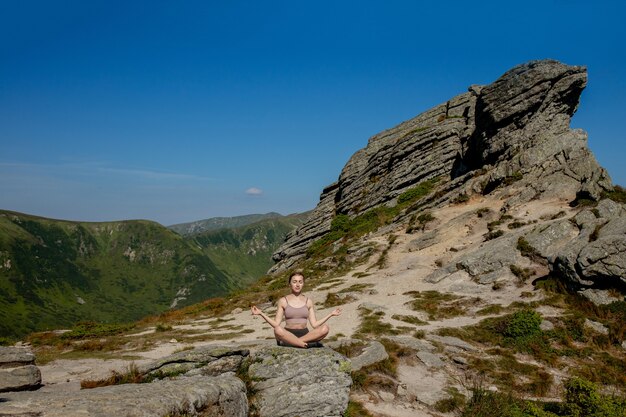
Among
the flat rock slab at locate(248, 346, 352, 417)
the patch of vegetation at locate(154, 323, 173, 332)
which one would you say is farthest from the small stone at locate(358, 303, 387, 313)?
the flat rock slab at locate(248, 346, 352, 417)

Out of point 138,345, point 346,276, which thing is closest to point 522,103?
point 346,276

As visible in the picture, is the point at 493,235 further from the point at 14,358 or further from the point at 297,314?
the point at 14,358

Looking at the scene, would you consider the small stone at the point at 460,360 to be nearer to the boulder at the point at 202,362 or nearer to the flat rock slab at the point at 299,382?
the flat rock slab at the point at 299,382

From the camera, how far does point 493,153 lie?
48.2 m

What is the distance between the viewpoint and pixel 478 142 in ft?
168

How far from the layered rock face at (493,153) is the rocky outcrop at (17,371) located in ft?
132

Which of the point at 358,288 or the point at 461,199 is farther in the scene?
the point at 461,199

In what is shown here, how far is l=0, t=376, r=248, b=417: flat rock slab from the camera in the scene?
679 centimetres

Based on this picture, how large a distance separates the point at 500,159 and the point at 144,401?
48686 millimetres

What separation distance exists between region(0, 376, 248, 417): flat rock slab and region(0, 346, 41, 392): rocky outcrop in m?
3.06

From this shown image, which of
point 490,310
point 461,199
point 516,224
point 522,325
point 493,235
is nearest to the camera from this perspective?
point 522,325

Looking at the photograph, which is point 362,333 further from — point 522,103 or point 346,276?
point 522,103

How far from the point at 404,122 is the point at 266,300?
59.1m

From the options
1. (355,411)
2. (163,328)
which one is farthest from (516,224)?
(163,328)
